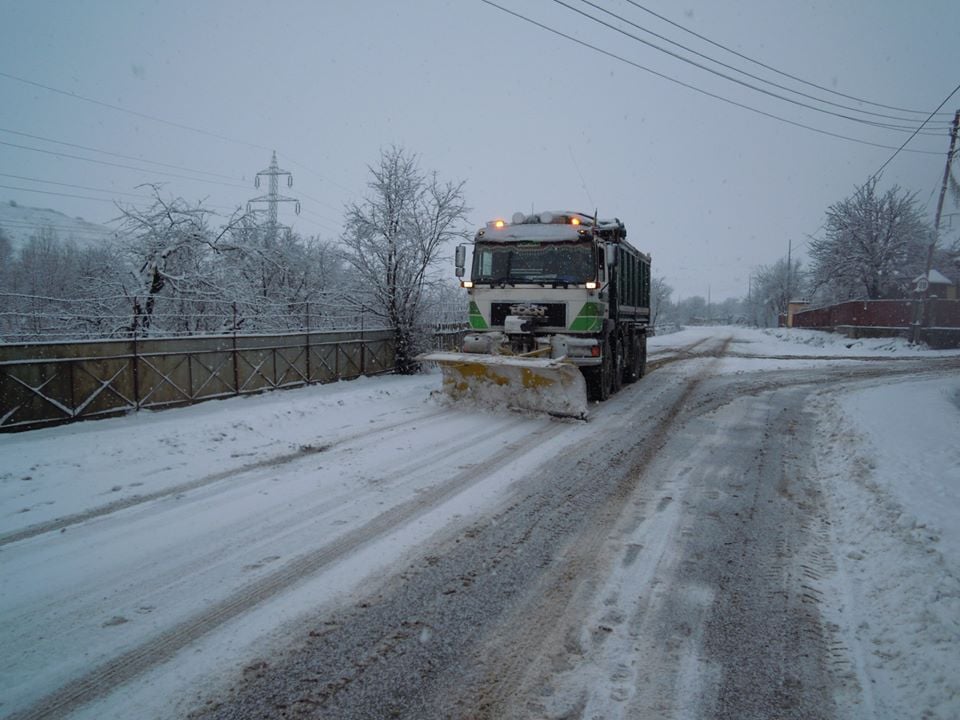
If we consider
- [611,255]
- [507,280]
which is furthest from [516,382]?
[611,255]

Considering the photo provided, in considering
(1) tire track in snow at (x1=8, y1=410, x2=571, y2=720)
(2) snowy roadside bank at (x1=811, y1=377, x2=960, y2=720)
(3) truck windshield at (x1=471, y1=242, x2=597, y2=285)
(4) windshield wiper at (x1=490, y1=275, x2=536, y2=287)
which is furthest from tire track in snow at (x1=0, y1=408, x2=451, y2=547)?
(2) snowy roadside bank at (x1=811, y1=377, x2=960, y2=720)

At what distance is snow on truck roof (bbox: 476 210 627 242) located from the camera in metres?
10.2

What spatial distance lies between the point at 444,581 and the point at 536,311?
706 cm

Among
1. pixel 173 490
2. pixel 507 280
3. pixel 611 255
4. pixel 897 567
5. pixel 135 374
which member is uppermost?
pixel 611 255

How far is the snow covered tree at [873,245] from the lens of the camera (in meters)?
36.5

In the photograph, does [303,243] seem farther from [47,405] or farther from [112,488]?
[112,488]

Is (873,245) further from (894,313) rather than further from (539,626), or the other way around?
(539,626)

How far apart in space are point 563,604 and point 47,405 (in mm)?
9299

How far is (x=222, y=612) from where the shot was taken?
3322mm

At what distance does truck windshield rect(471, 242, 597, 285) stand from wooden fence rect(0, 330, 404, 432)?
5376mm

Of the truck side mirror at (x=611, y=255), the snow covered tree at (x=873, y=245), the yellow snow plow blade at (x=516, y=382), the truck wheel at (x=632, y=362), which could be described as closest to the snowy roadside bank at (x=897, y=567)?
the yellow snow plow blade at (x=516, y=382)

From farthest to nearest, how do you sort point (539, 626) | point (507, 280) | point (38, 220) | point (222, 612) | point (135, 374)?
point (38, 220), point (507, 280), point (135, 374), point (222, 612), point (539, 626)

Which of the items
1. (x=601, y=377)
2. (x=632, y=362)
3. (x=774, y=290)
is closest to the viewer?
(x=601, y=377)

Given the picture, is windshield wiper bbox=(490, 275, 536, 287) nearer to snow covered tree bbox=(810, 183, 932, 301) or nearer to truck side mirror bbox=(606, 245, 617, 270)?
truck side mirror bbox=(606, 245, 617, 270)
